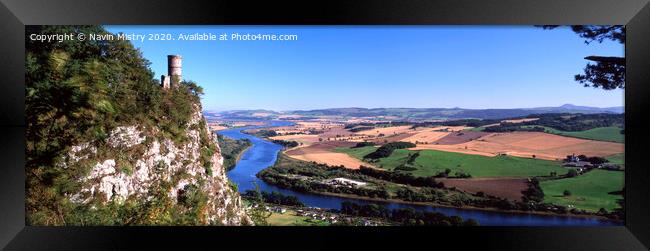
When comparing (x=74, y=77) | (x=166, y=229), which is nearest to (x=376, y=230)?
(x=166, y=229)

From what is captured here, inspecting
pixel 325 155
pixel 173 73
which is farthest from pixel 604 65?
pixel 173 73

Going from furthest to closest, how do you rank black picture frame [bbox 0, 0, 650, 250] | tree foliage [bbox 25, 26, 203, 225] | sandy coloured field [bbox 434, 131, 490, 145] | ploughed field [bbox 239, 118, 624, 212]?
sandy coloured field [bbox 434, 131, 490, 145]
ploughed field [bbox 239, 118, 624, 212]
tree foliage [bbox 25, 26, 203, 225]
black picture frame [bbox 0, 0, 650, 250]

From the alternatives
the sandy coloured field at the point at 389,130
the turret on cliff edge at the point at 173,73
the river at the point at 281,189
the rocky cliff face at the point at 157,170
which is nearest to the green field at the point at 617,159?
the river at the point at 281,189

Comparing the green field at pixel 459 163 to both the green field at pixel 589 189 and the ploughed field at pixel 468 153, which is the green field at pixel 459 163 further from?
the green field at pixel 589 189

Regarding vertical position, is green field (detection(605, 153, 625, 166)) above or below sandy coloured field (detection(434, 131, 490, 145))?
below

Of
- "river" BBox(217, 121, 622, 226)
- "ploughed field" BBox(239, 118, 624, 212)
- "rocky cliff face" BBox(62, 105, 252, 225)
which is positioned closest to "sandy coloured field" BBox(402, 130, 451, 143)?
"ploughed field" BBox(239, 118, 624, 212)

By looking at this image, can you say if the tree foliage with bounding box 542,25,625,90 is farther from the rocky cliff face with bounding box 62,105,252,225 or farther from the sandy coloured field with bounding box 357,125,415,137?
the rocky cliff face with bounding box 62,105,252,225
